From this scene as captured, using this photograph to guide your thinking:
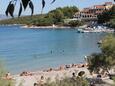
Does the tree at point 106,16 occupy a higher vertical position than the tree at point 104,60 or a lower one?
lower

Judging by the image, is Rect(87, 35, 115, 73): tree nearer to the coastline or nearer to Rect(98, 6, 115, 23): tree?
the coastline

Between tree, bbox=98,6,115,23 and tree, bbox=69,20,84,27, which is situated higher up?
tree, bbox=98,6,115,23

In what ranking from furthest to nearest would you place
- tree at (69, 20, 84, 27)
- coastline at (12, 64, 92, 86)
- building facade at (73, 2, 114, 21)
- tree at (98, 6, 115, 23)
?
building facade at (73, 2, 114, 21), tree at (69, 20, 84, 27), tree at (98, 6, 115, 23), coastline at (12, 64, 92, 86)

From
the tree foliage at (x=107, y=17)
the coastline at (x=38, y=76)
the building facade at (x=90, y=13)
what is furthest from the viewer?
the building facade at (x=90, y=13)

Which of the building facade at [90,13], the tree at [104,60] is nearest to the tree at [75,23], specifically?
the building facade at [90,13]

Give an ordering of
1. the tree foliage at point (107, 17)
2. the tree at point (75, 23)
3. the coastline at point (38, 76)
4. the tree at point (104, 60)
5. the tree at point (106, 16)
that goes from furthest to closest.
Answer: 1. the tree at point (75, 23)
2. the tree at point (106, 16)
3. the tree foliage at point (107, 17)
4. the coastline at point (38, 76)
5. the tree at point (104, 60)

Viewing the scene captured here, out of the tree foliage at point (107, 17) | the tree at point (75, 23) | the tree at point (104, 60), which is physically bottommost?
the tree at point (75, 23)

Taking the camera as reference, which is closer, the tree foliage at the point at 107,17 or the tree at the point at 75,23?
the tree foliage at the point at 107,17

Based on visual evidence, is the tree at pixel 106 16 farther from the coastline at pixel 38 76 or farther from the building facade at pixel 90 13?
the coastline at pixel 38 76

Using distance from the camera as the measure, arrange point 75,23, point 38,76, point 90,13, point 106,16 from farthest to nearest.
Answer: point 90,13, point 75,23, point 106,16, point 38,76

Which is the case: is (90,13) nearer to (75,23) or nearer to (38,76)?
(75,23)

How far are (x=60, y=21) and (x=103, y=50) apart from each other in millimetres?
99324

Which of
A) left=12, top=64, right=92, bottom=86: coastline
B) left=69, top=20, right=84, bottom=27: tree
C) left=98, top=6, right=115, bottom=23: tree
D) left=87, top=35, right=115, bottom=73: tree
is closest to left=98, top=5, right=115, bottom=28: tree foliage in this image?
left=98, top=6, right=115, bottom=23: tree

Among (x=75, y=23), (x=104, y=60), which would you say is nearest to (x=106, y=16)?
(x=75, y=23)
